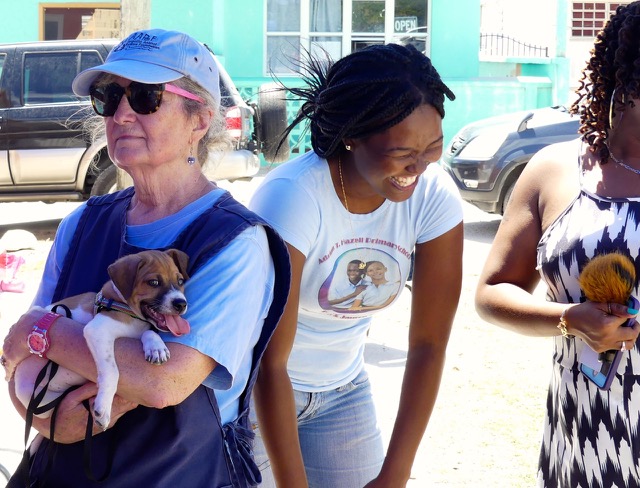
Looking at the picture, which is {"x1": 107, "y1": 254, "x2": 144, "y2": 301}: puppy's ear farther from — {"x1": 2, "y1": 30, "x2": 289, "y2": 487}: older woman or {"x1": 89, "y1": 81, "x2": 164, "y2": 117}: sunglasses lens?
{"x1": 89, "y1": 81, "x2": 164, "y2": 117}: sunglasses lens

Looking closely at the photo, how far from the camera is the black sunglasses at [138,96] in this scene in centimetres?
252

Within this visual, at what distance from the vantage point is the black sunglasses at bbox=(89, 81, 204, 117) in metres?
2.52

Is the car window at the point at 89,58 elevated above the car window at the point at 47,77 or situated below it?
above

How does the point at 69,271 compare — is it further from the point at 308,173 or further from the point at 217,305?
the point at 308,173

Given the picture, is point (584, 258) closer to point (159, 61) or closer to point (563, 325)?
point (563, 325)

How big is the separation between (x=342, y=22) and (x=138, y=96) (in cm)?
1645

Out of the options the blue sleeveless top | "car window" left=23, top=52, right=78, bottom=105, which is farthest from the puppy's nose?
"car window" left=23, top=52, right=78, bottom=105

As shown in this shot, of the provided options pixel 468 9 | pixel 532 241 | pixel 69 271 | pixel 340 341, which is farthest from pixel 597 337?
pixel 468 9

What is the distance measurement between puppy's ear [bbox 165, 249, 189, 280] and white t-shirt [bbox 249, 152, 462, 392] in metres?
0.41

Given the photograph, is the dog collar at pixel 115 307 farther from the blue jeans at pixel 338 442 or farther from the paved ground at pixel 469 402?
the paved ground at pixel 469 402

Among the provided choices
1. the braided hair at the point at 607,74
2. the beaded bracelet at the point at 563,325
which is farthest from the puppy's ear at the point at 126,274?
the braided hair at the point at 607,74

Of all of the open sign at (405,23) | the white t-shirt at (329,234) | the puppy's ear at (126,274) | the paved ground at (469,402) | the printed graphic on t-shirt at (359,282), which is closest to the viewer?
the puppy's ear at (126,274)

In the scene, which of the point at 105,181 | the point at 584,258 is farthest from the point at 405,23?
the point at 584,258

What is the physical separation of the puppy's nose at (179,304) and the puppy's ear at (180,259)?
9cm
